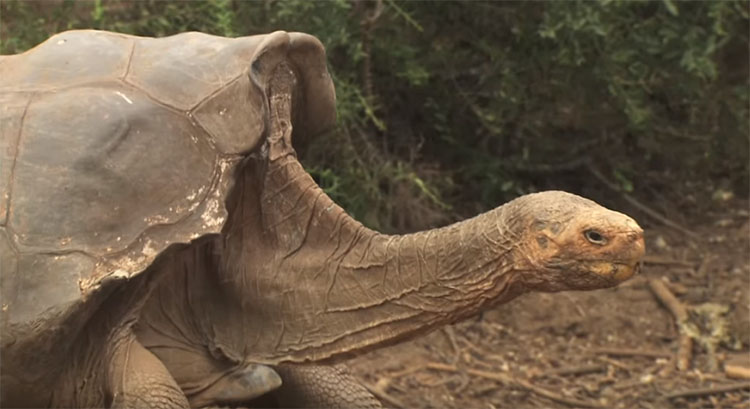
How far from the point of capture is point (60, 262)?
214 centimetres

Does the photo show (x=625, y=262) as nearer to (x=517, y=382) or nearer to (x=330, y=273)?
(x=330, y=273)

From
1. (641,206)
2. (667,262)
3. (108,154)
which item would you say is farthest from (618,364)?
(108,154)

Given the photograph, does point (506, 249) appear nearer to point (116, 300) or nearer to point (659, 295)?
point (116, 300)

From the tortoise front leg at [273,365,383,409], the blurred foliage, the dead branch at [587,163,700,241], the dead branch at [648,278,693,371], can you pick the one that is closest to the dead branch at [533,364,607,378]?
the dead branch at [648,278,693,371]

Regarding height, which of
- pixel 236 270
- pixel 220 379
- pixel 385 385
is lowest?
pixel 385 385

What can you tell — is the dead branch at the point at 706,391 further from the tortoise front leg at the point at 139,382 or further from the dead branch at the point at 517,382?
the tortoise front leg at the point at 139,382

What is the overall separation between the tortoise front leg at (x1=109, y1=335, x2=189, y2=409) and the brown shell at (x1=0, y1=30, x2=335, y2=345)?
0.21 meters

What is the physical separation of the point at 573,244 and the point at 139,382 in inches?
39.6

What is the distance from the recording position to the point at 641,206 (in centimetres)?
523

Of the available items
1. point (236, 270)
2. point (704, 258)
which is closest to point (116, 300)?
point (236, 270)

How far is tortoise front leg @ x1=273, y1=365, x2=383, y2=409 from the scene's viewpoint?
2.81 metres

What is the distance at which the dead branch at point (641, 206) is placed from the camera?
509 cm

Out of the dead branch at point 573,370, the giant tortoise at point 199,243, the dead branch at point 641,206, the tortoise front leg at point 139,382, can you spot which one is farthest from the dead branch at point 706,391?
the tortoise front leg at point 139,382

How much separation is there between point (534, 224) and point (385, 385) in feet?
5.88
